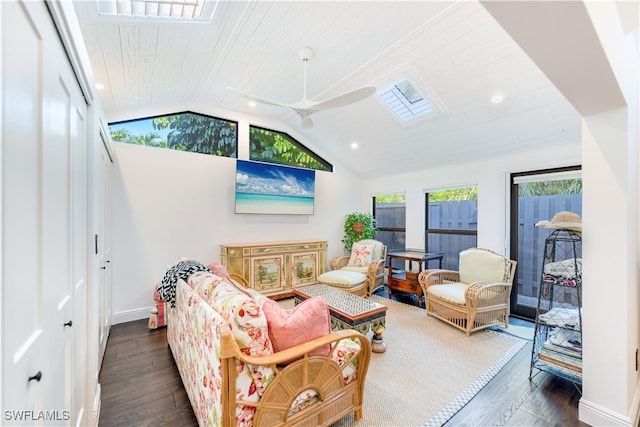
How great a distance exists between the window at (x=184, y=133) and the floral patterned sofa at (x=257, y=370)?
2933mm

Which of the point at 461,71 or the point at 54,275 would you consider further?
the point at 461,71

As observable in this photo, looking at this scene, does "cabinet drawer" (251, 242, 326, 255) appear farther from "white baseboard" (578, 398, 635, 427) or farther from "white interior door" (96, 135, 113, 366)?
"white baseboard" (578, 398, 635, 427)

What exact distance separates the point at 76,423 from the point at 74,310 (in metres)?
0.60

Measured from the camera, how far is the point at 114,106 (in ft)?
10.9

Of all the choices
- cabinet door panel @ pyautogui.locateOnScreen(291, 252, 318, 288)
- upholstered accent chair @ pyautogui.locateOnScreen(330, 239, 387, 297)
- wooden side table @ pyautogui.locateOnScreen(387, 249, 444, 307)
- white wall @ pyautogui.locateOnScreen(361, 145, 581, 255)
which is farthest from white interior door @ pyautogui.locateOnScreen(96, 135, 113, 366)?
white wall @ pyautogui.locateOnScreen(361, 145, 581, 255)

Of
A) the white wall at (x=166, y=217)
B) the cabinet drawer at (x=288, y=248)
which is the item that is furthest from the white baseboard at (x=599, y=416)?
the white wall at (x=166, y=217)

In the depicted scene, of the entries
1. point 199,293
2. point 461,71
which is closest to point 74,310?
point 199,293

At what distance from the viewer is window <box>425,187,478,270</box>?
13.9 ft

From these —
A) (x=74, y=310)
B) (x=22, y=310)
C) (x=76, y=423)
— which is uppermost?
(x=22, y=310)

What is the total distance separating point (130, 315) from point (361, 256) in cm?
363

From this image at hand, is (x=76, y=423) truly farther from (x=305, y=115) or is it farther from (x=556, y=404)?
(x=556, y=404)

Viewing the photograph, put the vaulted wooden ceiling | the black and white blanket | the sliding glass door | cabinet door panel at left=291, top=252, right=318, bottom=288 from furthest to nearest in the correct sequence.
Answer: cabinet door panel at left=291, top=252, right=318, bottom=288
the sliding glass door
the black and white blanket
the vaulted wooden ceiling

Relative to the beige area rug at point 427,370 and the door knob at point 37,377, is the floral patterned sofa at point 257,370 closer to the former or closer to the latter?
the beige area rug at point 427,370

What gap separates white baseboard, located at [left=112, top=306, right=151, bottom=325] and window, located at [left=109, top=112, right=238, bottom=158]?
228 centimetres
